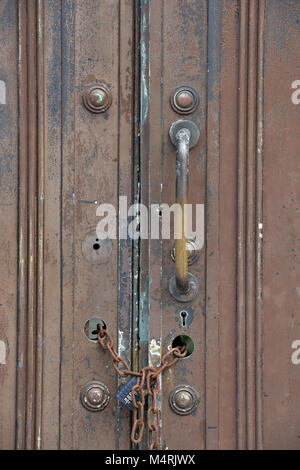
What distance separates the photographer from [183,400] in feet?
4.57

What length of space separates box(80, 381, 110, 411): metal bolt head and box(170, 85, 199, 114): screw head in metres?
0.74

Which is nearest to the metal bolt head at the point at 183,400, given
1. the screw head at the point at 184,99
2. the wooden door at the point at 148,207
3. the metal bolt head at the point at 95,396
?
the wooden door at the point at 148,207

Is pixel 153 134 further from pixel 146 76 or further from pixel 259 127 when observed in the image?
pixel 259 127

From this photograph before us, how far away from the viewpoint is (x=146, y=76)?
55.3 inches

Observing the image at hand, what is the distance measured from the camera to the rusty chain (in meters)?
1.34

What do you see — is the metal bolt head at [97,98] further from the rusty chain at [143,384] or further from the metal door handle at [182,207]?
the rusty chain at [143,384]

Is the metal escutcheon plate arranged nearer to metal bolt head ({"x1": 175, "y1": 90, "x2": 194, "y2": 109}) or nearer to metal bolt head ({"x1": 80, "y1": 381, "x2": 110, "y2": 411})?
metal bolt head ({"x1": 80, "y1": 381, "x2": 110, "y2": 411})

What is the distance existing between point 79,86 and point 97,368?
74 centimetres

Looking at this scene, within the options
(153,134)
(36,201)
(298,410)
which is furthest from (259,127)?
(298,410)

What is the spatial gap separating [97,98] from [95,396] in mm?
769

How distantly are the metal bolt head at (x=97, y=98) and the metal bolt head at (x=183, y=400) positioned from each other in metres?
0.76

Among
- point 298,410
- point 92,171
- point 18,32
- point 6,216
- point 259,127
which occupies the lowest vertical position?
point 298,410

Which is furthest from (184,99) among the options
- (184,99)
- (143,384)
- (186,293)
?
(143,384)

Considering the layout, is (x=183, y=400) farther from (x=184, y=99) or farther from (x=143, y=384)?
(x=184, y=99)
